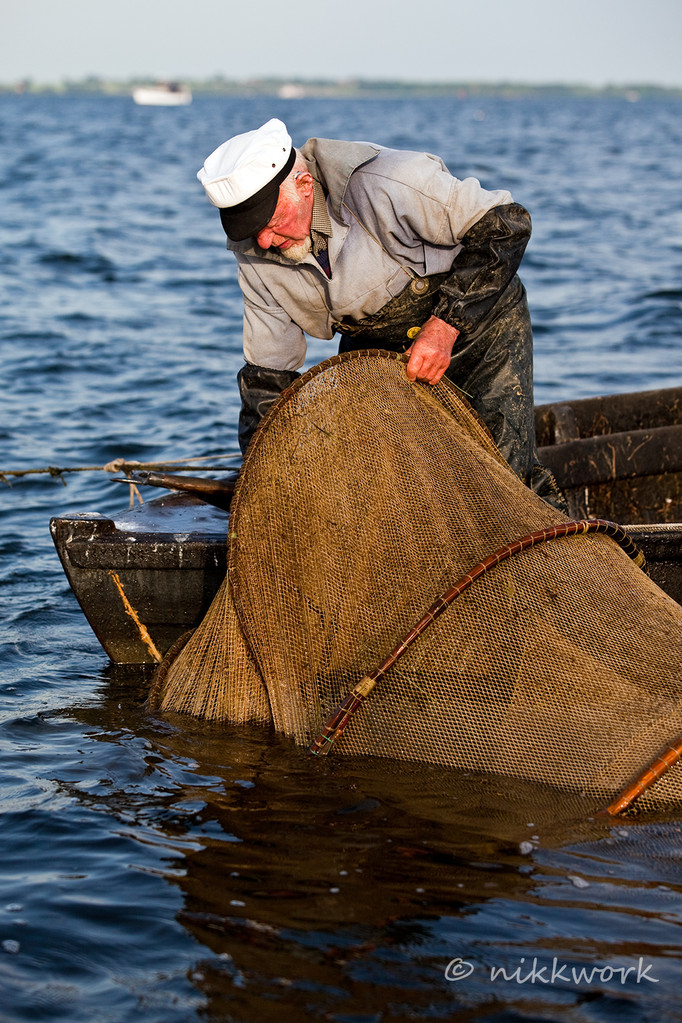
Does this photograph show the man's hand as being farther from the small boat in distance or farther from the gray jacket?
the small boat in distance

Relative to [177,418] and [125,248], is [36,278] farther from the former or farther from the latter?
[177,418]

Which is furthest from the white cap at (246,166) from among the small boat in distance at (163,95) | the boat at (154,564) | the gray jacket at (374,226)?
the small boat in distance at (163,95)

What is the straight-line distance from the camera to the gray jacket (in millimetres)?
4105

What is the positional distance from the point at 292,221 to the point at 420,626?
1640 mm

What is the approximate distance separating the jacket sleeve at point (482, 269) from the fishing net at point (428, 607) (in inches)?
12.5

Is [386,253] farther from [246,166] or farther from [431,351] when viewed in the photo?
[246,166]

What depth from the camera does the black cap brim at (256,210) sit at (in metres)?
3.96

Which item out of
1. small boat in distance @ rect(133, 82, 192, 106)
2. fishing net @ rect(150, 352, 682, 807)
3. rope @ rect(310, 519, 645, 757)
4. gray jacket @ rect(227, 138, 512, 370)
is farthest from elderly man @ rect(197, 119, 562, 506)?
small boat in distance @ rect(133, 82, 192, 106)

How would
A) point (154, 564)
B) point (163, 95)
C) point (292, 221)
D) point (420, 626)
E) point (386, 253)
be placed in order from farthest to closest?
point (163, 95) < point (154, 564) < point (386, 253) < point (292, 221) < point (420, 626)

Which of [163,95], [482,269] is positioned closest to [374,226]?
[482,269]

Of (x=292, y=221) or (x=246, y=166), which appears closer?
(x=246, y=166)

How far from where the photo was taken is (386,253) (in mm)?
4250

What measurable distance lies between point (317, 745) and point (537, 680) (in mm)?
793

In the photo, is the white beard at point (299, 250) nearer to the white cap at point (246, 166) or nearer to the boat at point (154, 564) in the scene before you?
the white cap at point (246, 166)
